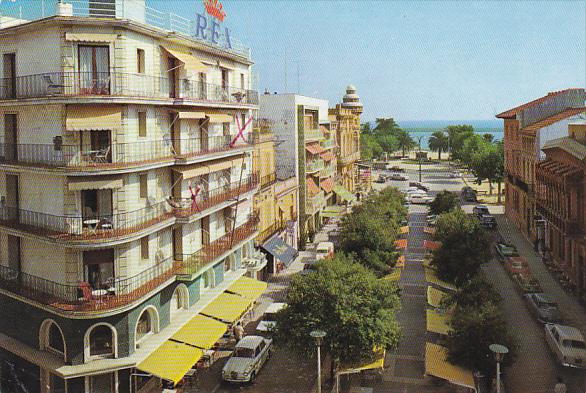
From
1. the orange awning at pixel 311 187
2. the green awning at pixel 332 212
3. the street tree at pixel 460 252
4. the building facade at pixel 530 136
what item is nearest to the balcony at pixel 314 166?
the orange awning at pixel 311 187

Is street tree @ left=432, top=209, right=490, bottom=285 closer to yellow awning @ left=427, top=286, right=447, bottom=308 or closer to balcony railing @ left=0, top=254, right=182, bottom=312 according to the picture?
yellow awning @ left=427, top=286, right=447, bottom=308

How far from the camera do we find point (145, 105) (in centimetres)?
2381

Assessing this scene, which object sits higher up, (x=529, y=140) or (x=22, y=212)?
(x=529, y=140)

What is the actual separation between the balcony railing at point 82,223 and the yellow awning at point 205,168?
2.26 meters

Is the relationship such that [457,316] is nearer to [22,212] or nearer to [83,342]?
[83,342]

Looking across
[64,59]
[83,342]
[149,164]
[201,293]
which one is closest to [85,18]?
[64,59]

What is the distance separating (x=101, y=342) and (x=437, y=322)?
48.6ft

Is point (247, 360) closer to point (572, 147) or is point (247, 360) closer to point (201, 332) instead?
point (201, 332)

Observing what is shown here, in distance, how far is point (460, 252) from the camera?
33.8 metres

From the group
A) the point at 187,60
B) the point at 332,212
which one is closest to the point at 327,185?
the point at 332,212

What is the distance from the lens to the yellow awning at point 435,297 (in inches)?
1179

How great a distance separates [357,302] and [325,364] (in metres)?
4.67

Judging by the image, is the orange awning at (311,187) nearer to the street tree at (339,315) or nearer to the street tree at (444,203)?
the street tree at (444,203)

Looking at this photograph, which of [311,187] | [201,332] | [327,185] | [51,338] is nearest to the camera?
[51,338]
